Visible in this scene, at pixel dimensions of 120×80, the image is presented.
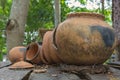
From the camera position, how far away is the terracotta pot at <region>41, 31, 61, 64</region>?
295cm

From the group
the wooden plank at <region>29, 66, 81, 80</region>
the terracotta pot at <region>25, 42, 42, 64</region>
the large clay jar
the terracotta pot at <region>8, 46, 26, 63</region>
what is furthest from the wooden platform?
the terracotta pot at <region>8, 46, 26, 63</region>

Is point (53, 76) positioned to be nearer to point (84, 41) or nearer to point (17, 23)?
point (84, 41)

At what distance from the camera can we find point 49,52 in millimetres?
3020

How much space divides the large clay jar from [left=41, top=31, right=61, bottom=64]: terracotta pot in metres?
0.20

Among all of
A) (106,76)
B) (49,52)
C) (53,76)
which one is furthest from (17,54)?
(106,76)

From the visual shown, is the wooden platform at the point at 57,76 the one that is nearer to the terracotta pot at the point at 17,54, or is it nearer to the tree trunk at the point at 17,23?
the terracotta pot at the point at 17,54

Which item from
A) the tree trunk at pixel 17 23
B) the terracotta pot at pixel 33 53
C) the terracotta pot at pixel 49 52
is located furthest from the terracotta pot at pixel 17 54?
the tree trunk at pixel 17 23

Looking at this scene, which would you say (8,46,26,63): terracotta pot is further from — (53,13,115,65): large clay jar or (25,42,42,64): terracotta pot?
(53,13,115,65): large clay jar

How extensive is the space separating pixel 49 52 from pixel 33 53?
62cm

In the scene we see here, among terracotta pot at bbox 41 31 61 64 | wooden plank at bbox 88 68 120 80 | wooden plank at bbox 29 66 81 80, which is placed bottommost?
wooden plank at bbox 88 68 120 80

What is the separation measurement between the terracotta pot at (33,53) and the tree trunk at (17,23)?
5.38 feet

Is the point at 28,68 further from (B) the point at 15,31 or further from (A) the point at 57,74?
(B) the point at 15,31

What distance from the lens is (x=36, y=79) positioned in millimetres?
2355

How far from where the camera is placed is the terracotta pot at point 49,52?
2947 millimetres
